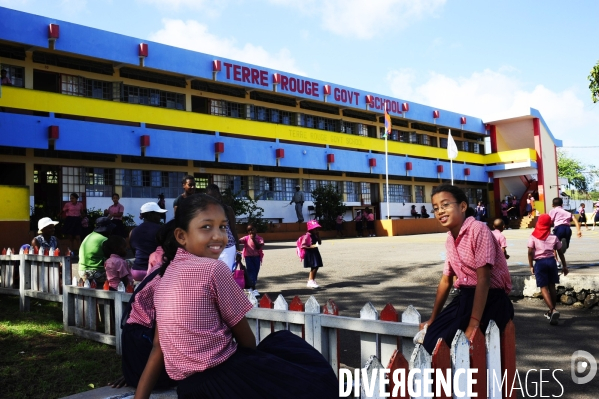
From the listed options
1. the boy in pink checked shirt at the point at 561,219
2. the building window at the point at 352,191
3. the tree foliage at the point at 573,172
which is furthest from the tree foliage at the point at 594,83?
the tree foliage at the point at 573,172

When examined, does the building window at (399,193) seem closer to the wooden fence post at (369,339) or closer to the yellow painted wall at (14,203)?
the yellow painted wall at (14,203)

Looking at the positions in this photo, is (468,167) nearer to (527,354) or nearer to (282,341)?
(527,354)

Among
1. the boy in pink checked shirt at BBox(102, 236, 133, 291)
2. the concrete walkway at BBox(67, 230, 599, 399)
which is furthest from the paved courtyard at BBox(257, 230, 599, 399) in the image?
the boy in pink checked shirt at BBox(102, 236, 133, 291)

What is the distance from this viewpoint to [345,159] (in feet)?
111

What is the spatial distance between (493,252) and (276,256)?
40.9ft

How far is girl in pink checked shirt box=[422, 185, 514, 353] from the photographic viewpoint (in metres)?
3.21

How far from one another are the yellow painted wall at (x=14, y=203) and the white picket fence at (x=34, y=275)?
8.99 m

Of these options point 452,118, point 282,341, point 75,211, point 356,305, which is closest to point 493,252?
point 282,341

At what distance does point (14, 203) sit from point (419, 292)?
1333 cm

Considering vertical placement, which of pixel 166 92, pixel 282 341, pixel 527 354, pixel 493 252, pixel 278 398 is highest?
pixel 166 92

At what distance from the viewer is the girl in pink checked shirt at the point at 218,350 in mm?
2404

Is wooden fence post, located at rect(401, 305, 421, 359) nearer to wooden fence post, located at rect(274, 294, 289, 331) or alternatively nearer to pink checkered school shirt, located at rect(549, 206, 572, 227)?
wooden fence post, located at rect(274, 294, 289, 331)

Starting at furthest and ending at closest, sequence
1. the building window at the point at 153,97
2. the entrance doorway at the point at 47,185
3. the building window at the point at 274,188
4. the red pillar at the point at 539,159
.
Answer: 1. the red pillar at the point at 539,159
2. the building window at the point at 274,188
3. the building window at the point at 153,97
4. the entrance doorway at the point at 47,185

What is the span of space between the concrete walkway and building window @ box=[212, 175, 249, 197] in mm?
12896
